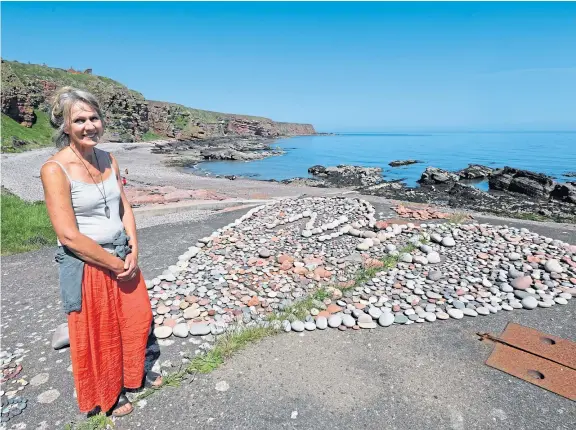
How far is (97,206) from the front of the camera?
123 inches

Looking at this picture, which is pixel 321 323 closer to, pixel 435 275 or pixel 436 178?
pixel 435 275

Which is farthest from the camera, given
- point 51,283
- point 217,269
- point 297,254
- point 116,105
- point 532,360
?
point 116,105

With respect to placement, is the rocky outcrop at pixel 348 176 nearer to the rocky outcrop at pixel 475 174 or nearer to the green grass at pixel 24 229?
the rocky outcrop at pixel 475 174

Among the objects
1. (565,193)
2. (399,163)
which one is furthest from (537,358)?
(399,163)

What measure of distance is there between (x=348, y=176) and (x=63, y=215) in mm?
36022

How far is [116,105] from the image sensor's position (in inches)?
3155

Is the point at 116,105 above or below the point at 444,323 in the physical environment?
above

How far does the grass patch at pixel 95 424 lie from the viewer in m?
3.47

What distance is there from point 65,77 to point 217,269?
343 feet

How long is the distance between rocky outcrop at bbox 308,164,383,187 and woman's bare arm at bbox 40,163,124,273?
96.6 feet

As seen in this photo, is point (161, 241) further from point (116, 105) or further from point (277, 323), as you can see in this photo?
point (116, 105)

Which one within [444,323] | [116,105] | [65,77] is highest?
[65,77]

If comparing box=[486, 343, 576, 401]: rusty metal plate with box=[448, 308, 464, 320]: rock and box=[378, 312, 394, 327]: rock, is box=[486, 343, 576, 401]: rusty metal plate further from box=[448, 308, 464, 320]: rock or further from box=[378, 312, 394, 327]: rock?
box=[378, 312, 394, 327]: rock

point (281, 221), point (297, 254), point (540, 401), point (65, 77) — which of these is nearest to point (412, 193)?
point (281, 221)
